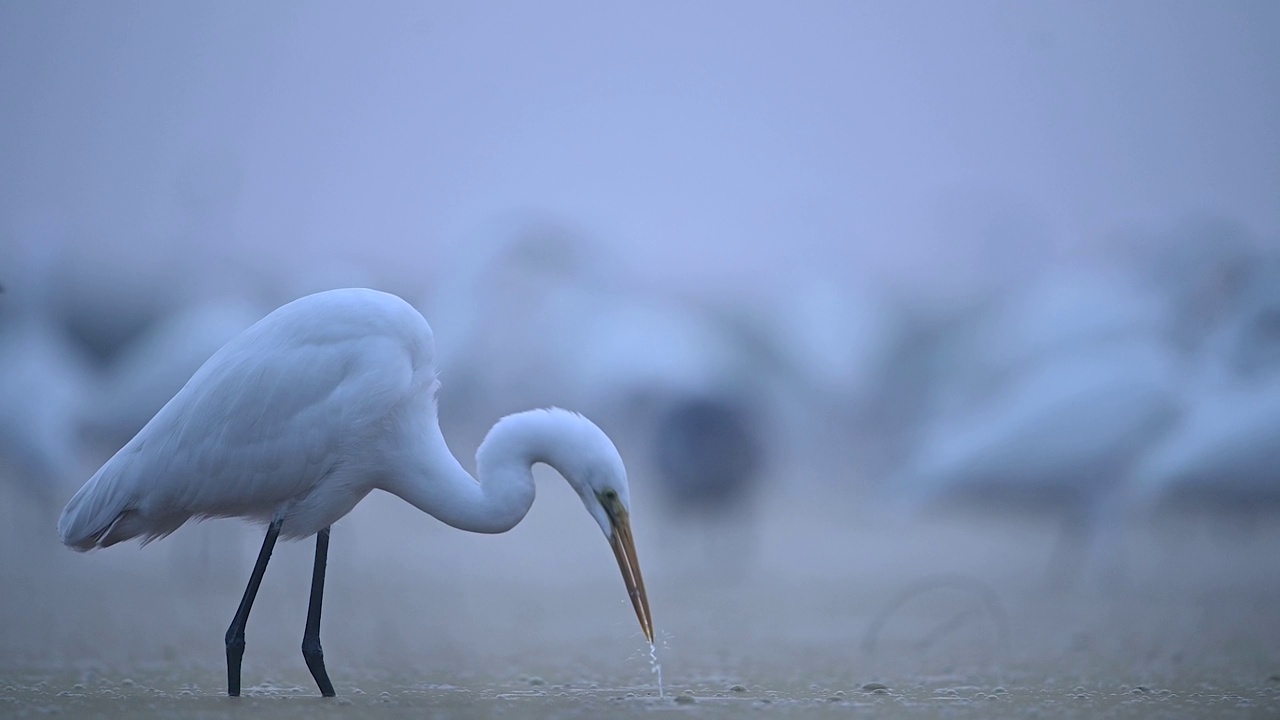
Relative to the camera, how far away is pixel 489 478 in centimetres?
377

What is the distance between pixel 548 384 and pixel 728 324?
1396 millimetres

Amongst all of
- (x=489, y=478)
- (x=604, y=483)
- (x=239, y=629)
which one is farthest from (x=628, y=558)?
(x=239, y=629)

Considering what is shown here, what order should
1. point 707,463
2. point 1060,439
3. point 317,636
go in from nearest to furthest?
point 317,636
point 1060,439
point 707,463

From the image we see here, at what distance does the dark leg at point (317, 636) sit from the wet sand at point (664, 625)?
10 centimetres

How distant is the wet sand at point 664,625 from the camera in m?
3.67

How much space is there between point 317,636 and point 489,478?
627mm

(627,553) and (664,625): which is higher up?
(664,625)

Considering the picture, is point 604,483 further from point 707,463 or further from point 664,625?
point 707,463

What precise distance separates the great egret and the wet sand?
46 centimetres

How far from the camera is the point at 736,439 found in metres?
7.55

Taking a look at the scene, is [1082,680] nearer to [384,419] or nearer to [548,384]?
[384,419]

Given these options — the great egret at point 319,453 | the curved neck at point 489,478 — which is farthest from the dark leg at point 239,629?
the curved neck at point 489,478

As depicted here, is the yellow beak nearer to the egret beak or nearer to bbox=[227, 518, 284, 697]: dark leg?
the egret beak

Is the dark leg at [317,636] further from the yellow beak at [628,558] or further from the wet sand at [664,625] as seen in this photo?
the yellow beak at [628,558]
